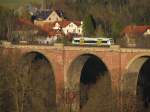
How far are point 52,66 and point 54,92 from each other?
1.84m

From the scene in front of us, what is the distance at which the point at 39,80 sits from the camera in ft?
142

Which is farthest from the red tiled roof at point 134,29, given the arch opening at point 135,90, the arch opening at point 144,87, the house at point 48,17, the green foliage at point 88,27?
the arch opening at point 135,90

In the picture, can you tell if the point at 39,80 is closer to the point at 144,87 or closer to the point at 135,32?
the point at 144,87

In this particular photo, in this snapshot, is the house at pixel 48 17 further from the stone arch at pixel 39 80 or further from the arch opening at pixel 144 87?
the arch opening at pixel 144 87

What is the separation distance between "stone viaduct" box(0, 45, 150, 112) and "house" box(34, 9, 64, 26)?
3220 cm

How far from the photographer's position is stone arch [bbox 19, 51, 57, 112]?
38094 millimetres

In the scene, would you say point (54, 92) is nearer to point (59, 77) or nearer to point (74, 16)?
point (59, 77)

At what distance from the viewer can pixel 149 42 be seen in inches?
2098

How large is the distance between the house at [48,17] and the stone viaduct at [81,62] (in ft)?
106

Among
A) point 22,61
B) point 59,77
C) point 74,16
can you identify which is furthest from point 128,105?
point 74,16

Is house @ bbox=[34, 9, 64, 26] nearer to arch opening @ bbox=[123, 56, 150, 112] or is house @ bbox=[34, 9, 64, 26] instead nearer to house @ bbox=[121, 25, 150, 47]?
house @ bbox=[121, 25, 150, 47]

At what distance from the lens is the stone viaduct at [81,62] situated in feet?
128

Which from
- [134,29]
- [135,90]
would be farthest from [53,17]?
[135,90]

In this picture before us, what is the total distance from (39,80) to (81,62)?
3148 mm
